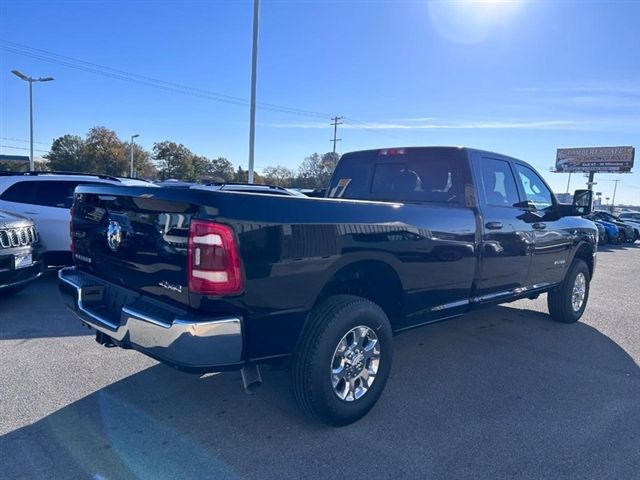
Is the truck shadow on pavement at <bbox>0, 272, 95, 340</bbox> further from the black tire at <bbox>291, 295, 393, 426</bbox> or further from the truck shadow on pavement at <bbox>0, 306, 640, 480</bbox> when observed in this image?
the black tire at <bbox>291, 295, 393, 426</bbox>

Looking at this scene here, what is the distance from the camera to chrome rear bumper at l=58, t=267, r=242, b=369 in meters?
2.50

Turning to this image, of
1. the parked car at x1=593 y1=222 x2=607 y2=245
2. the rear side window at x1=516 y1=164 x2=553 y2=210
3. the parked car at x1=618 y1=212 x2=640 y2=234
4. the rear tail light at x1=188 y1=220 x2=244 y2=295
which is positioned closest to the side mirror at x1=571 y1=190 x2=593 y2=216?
the rear side window at x1=516 y1=164 x2=553 y2=210

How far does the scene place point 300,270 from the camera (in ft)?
9.28

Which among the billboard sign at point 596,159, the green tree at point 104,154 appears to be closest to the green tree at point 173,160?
the green tree at point 104,154

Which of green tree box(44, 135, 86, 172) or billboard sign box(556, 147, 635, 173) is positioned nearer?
billboard sign box(556, 147, 635, 173)

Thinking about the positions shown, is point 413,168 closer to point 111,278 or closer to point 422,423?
point 422,423

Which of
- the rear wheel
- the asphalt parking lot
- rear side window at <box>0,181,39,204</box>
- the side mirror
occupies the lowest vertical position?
the asphalt parking lot

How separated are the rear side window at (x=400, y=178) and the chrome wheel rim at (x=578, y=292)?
118 inches

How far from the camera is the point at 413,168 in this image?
4719 mm

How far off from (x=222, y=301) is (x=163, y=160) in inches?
2801

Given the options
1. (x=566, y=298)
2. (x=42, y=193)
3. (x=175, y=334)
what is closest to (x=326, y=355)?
(x=175, y=334)

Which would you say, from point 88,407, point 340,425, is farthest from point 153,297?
point 340,425

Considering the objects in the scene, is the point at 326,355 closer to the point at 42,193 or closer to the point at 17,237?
the point at 17,237

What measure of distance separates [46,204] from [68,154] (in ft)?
188
